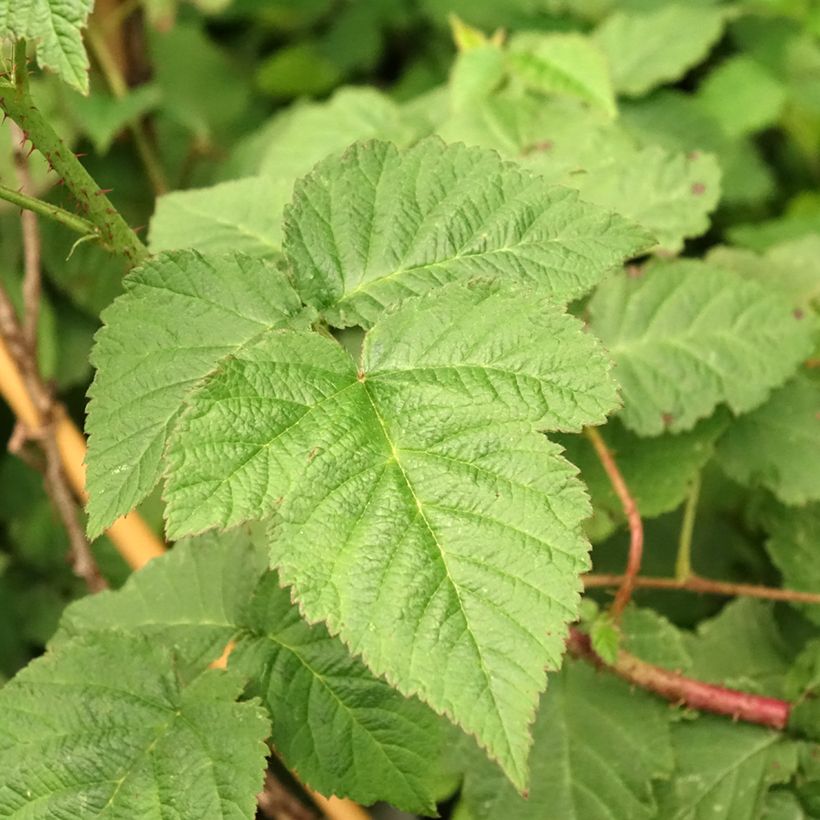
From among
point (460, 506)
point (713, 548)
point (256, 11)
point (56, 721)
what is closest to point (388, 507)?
point (460, 506)

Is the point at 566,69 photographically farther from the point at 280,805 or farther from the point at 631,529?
the point at 280,805

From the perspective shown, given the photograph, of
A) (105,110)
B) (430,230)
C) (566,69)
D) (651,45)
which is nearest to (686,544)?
(430,230)

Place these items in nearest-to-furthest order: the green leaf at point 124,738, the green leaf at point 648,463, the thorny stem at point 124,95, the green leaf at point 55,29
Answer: the green leaf at point 55,29, the green leaf at point 124,738, the green leaf at point 648,463, the thorny stem at point 124,95

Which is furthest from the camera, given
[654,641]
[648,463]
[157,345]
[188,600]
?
[648,463]

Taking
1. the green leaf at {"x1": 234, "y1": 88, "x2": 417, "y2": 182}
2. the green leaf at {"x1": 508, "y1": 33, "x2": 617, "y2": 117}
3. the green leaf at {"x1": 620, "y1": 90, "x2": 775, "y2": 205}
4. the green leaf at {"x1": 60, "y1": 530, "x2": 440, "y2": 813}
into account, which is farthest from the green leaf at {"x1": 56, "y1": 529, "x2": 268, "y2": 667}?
the green leaf at {"x1": 620, "y1": 90, "x2": 775, "y2": 205}

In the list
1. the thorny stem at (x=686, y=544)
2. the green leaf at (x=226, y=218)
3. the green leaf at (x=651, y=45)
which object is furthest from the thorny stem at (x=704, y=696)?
the green leaf at (x=651, y=45)

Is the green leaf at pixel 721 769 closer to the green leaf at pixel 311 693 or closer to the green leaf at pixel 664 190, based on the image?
the green leaf at pixel 311 693

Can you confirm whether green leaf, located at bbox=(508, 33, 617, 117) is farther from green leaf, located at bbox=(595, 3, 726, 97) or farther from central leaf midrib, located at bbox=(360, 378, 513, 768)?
central leaf midrib, located at bbox=(360, 378, 513, 768)
